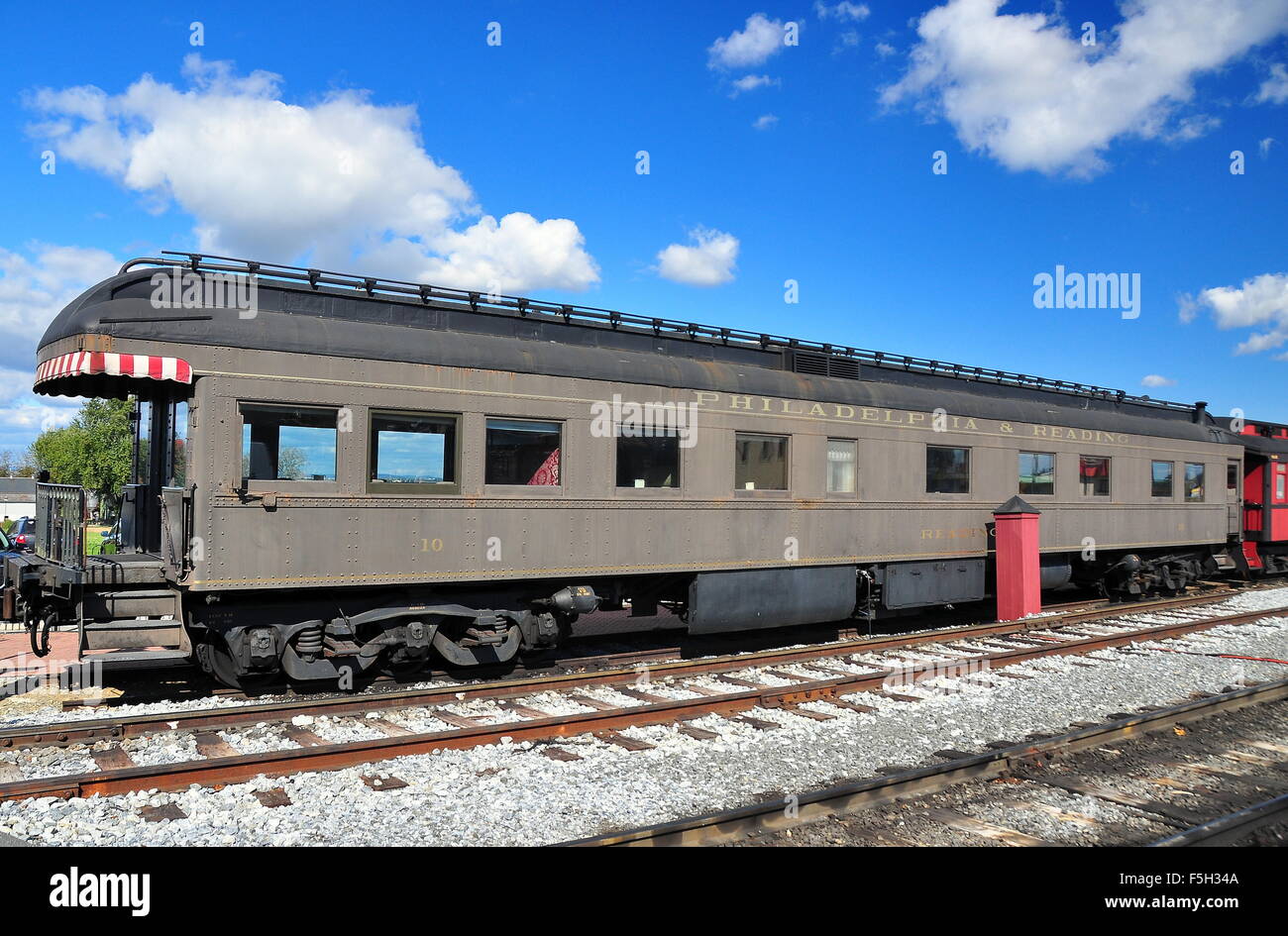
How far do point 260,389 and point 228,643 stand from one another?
7.30 feet

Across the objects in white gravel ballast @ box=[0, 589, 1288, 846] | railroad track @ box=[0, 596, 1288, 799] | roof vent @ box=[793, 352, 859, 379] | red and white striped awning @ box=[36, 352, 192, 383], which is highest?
roof vent @ box=[793, 352, 859, 379]

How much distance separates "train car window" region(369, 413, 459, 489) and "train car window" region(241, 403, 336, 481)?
16.0 inches

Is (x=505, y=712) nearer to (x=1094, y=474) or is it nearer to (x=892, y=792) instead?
(x=892, y=792)

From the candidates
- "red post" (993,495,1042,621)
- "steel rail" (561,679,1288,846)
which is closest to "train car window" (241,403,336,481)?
"steel rail" (561,679,1288,846)

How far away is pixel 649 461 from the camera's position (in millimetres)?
9484

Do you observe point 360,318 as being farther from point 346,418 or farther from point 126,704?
point 126,704

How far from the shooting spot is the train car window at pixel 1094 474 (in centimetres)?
1484

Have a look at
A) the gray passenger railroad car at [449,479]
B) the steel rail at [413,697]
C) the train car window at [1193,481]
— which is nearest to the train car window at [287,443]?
the gray passenger railroad car at [449,479]

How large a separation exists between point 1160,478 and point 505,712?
14.7 metres

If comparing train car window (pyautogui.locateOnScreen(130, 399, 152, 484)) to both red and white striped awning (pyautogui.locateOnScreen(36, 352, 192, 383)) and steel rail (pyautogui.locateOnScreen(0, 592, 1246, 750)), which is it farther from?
steel rail (pyautogui.locateOnScreen(0, 592, 1246, 750))

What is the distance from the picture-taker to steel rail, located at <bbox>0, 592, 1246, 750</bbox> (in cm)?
641

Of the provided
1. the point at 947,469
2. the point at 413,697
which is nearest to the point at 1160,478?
the point at 947,469
